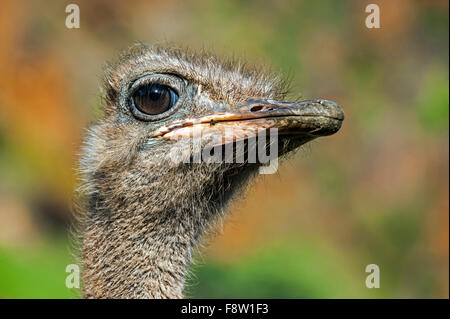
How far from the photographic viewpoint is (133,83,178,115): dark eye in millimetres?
3541

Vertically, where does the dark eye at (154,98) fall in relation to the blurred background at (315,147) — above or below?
below

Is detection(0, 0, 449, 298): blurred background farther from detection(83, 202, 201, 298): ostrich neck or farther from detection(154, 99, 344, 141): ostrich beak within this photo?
detection(154, 99, 344, 141): ostrich beak

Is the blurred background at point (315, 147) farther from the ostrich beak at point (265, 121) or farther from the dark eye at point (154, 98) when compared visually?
the ostrich beak at point (265, 121)

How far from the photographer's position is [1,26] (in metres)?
9.70

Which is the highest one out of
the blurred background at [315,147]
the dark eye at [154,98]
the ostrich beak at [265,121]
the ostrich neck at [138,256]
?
the blurred background at [315,147]

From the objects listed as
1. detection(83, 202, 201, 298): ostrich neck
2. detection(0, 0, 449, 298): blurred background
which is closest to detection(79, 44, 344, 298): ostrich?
detection(83, 202, 201, 298): ostrich neck

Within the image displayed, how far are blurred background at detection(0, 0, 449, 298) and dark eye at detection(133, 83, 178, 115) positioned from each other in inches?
180

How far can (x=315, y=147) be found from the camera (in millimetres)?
8414

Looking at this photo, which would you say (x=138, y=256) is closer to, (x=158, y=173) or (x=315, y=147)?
(x=158, y=173)

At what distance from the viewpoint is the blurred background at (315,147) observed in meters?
8.77

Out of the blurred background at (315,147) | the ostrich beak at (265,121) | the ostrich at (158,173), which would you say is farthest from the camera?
the blurred background at (315,147)

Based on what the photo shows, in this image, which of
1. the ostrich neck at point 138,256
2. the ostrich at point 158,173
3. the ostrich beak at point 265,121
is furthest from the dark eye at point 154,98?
the ostrich neck at point 138,256

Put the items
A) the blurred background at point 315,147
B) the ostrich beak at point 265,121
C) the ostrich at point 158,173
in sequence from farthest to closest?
the blurred background at point 315,147
the ostrich at point 158,173
the ostrich beak at point 265,121

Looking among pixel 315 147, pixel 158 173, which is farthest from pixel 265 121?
pixel 315 147
